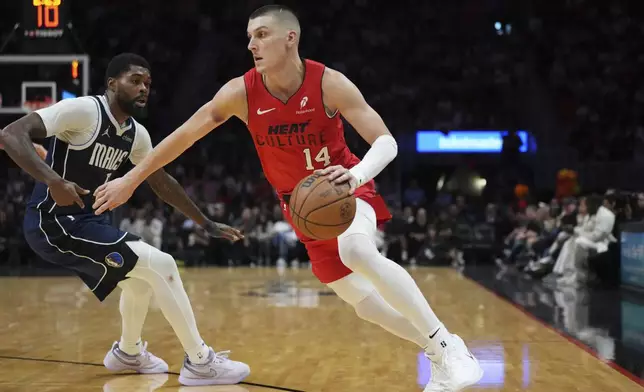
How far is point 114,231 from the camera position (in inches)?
180

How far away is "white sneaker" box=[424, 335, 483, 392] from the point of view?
360 cm

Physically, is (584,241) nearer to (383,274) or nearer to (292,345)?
(292,345)

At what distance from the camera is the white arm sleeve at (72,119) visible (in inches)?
171

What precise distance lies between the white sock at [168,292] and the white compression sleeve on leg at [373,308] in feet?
3.20

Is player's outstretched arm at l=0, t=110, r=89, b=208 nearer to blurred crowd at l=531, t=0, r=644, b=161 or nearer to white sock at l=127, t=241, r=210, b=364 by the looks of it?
white sock at l=127, t=241, r=210, b=364

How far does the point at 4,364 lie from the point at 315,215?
9.30ft

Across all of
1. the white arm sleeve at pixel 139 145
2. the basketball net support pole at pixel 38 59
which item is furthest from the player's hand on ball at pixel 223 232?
the basketball net support pole at pixel 38 59

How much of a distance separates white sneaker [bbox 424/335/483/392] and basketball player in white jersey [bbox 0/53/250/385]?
1255 millimetres

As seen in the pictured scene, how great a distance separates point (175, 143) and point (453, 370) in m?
1.67

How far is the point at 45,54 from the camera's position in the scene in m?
12.0

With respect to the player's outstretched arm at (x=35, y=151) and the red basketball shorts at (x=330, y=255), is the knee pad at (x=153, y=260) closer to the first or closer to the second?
the player's outstretched arm at (x=35, y=151)

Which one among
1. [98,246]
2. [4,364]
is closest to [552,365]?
[98,246]

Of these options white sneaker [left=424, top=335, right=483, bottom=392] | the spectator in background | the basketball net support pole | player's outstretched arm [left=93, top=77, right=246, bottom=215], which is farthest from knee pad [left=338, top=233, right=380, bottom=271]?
the basketball net support pole

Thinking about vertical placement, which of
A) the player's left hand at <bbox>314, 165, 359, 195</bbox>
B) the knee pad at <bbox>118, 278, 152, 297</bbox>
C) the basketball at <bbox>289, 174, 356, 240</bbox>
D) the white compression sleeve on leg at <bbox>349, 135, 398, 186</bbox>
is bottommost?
the knee pad at <bbox>118, 278, 152, 297</bbox>
